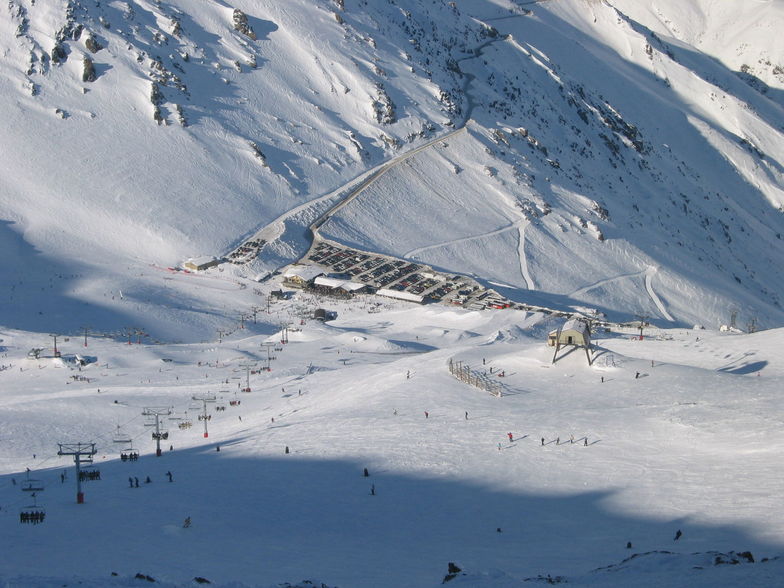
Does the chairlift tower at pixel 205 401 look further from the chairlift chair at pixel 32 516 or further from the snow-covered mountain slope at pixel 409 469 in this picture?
the chairlift chair at pixel 32 516

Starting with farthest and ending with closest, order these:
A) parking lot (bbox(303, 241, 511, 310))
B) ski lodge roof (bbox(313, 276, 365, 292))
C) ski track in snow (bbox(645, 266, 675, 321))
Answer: ski track in snow (bbox(645, 266, 675, 321)) < ski lodge roof (bbox(313, 276, 365, 292)) < parking lot (bbox(303, 241, 511, 310))

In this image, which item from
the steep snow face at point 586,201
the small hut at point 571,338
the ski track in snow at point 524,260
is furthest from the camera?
the steep snow face at point 586,201

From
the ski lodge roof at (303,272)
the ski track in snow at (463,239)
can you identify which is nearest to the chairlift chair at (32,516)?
the ski lodge roof at (303,272)

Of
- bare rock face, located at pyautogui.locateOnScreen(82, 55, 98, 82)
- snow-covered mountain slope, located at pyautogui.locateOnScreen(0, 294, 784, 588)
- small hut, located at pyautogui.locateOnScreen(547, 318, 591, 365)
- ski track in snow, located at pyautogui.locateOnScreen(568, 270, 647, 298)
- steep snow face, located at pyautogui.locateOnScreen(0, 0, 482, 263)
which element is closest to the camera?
snow-covered mountain slope, located at pyautogui.locateOnScreen(0, 294, 784, 588)

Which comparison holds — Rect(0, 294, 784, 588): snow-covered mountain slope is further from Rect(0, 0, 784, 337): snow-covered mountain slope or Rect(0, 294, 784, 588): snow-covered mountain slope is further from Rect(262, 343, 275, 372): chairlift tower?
Rect(0, 0, 784, 337): snow-covered mountain slope

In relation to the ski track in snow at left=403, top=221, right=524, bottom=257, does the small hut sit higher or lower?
lower

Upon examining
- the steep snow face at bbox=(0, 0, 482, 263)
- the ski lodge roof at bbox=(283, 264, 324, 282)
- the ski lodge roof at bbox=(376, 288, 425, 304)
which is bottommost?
the ski lodge roof at bbox=(376, 288, 425, 304)

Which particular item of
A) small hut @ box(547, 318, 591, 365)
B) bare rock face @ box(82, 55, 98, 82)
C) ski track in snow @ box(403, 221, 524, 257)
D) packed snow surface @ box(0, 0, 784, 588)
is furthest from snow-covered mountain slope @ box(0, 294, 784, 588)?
bare rock face @ box(82, 55, 98, 82)

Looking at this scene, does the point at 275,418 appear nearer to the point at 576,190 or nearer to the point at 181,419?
the point at 181,419

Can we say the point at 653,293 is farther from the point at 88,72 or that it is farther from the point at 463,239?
the point at 88,72
